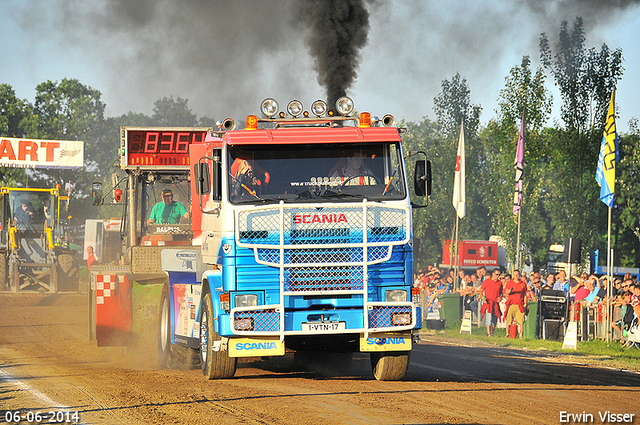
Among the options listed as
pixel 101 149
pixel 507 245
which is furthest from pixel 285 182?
pixel 101 149

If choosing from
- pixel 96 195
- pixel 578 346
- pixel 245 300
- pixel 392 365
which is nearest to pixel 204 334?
pixel 245 300

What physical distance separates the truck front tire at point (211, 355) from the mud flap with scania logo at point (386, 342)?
1.69 metres

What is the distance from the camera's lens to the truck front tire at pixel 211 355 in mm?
9961

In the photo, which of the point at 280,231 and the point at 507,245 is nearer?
the point at 280,231

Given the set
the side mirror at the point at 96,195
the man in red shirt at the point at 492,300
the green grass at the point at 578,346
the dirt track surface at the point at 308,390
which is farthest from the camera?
the man in red shirt at the point at 492,300

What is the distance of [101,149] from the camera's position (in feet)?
353

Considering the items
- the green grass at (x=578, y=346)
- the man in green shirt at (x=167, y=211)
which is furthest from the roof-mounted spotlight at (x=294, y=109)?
the green grass at (x=578, y=346)

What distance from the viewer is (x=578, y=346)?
56.3 ft

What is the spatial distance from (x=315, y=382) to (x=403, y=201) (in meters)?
2.58

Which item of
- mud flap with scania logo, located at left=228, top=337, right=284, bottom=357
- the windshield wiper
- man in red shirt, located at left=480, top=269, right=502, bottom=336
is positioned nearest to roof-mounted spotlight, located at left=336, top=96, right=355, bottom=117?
the windshield wiper

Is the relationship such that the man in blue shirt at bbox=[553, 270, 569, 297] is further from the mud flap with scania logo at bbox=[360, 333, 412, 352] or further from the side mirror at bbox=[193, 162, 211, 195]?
the side mirror at bbox=[193, 162, 211, 195]

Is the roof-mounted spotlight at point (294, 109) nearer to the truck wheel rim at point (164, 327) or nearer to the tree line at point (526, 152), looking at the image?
the truck wheel rim at point (164, 327)

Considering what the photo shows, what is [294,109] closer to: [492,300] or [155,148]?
[155,148]

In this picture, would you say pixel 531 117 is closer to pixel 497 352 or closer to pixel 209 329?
pixel 497 352
